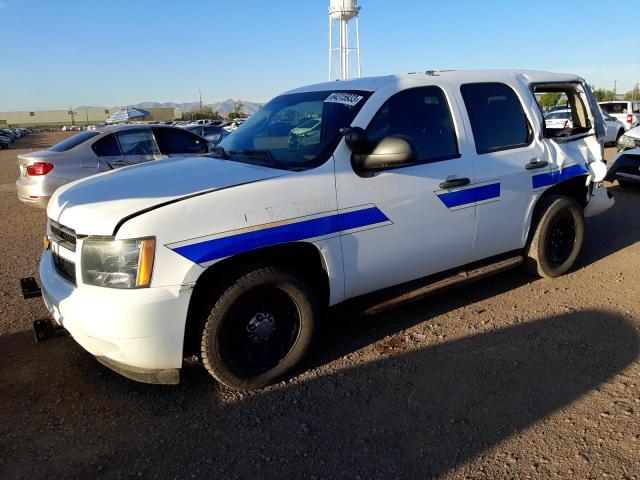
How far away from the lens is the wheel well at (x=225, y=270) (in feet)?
9.84

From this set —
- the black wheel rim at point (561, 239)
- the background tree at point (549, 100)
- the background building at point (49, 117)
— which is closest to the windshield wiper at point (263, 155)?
the black wheel rim at point (561, 239)

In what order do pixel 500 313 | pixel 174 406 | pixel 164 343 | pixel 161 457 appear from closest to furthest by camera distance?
pixel 161 457, pixel 164 343, pixel 174 406, pixel 500 313

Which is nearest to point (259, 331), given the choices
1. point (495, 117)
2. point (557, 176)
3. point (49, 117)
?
point (495, 117)

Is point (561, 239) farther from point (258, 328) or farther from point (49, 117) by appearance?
point (49, 117)

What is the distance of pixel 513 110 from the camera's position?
4449mm

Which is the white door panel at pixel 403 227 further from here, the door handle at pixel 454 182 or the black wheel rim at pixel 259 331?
the black wheel rim at pixel 259 331

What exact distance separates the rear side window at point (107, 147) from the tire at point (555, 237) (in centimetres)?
677

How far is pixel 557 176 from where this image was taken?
4.66m

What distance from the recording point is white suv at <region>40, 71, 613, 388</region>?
9.17 ft

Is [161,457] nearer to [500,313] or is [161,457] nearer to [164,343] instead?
[164,343]

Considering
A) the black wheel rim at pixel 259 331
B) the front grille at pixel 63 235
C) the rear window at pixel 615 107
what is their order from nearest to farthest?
the front grille at pixel 63 235
the black wheel rim at pixel 259 331
the rear window at pixel 615 107

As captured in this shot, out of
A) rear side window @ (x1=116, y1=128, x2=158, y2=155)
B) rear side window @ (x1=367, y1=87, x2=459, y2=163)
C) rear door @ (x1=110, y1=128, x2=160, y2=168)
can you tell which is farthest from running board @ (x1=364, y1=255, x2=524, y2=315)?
rear side window @ (x1=116, y1=128, x2=158, y2=155)

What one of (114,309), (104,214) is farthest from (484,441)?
(104,214)

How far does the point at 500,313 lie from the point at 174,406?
2674mm
